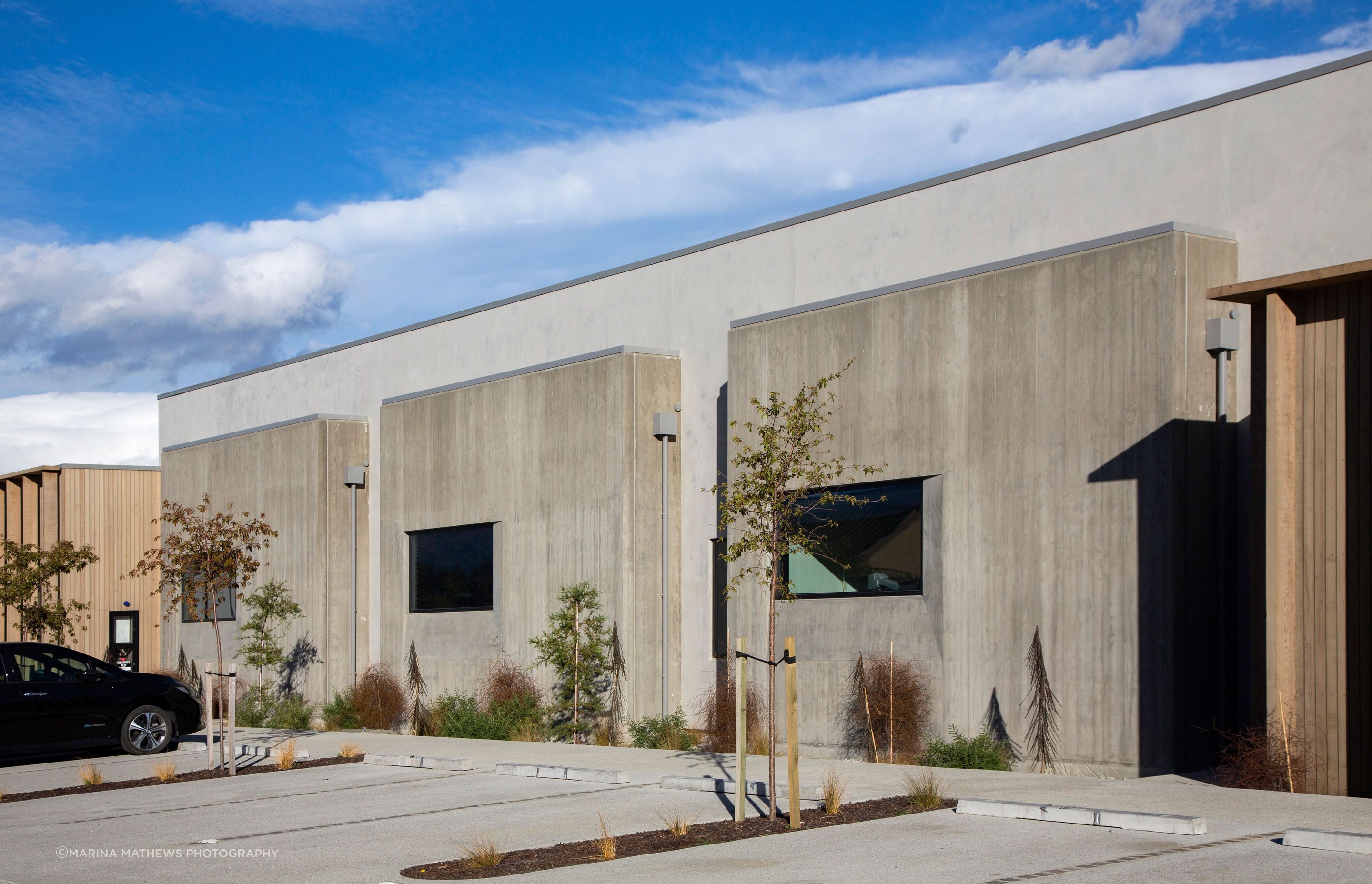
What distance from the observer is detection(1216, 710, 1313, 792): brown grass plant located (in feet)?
39.6

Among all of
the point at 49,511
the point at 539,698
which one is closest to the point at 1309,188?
the point at 539,698

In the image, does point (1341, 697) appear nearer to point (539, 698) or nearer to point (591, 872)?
point (591, 872)

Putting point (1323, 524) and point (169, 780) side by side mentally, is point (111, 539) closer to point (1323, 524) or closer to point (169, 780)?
point (169, 780)

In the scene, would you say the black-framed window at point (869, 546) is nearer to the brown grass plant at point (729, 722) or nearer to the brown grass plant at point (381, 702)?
the brown grass plant at point (729, 722)

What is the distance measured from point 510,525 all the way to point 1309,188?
13.5 meters

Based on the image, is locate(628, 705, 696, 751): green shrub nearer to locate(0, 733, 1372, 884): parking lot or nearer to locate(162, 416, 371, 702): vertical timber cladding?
locate(0, 733, 1372, 884): parking lot

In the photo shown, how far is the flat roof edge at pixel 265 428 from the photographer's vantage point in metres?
28.0

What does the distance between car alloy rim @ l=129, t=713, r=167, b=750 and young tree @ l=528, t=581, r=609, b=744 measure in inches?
215

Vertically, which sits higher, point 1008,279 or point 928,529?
point 1008,279

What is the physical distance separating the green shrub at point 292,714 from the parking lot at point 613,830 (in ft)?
30.5

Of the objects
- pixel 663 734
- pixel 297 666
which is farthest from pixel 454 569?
pixel 663 734

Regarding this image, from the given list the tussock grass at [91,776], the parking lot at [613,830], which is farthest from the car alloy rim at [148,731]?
the tussock grass at [91,776]

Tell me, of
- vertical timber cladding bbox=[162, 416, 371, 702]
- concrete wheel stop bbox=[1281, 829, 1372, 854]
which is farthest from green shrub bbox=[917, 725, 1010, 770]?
vertical timber cladding bbox=[162, 416, 371, 702]

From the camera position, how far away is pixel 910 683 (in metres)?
16.3
